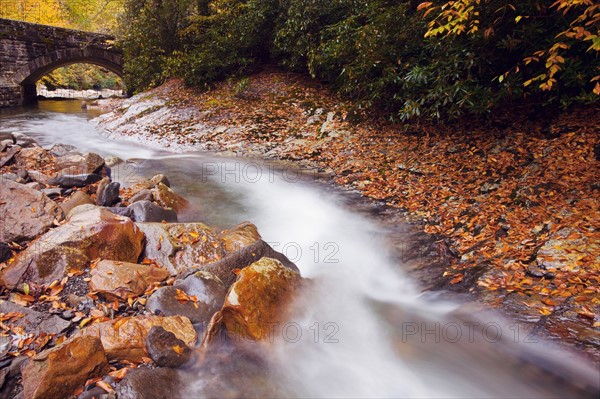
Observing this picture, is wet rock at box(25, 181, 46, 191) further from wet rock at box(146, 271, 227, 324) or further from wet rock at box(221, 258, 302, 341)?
wet rock at box(221, 258, 302, 341)

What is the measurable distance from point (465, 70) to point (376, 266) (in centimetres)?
406

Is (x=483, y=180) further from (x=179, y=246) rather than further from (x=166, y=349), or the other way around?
(x=166, y=349)

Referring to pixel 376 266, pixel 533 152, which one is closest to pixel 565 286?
pixel 376 266

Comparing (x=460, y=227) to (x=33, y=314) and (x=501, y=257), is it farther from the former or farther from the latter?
(x=33, y=314)

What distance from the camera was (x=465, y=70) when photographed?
594cm

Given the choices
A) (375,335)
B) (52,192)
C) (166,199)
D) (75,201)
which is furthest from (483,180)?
(52,192)

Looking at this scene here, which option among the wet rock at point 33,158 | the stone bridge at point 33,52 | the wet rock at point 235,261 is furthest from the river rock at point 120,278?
the stone bridge at point 33,52

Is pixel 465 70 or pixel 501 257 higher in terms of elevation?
pixel 465 70

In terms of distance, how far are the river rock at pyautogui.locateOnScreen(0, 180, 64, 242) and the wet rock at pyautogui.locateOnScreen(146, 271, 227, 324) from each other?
1.94m

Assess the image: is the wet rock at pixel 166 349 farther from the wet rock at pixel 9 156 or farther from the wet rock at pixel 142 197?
the wet rock at pixel 9 156

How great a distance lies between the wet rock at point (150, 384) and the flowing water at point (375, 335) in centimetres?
15

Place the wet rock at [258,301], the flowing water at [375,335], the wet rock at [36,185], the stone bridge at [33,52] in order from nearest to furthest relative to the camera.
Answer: the flowing water at [375,335] < the wet rock at [258,301] < the wet rock at [36,185] < the stone bridge at [33,52]

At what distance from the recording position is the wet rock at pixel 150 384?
235cm

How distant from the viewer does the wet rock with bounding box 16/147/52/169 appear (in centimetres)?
641
